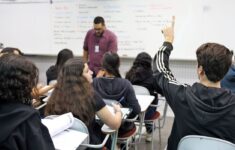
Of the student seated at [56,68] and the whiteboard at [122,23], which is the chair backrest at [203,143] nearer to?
the student seated at [56,68]

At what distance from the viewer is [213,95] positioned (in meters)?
1.49

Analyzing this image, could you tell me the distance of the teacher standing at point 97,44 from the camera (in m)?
4.41

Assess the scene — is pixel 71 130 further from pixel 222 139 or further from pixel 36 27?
pixel 36 27

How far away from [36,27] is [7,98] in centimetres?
412

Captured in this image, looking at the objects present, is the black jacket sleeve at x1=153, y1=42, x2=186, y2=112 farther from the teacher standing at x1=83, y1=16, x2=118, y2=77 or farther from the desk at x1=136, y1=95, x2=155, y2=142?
the teacher standing at x1=83, y1=16, x2=118, y2=77

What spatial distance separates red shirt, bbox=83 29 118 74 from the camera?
14.6 feet

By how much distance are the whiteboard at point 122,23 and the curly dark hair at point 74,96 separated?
104 inches

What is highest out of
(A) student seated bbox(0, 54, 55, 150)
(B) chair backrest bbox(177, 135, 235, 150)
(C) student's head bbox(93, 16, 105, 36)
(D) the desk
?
(C) student's head bbox(93, 16, 105, 36)

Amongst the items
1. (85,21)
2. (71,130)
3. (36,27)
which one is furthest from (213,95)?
(36,27)

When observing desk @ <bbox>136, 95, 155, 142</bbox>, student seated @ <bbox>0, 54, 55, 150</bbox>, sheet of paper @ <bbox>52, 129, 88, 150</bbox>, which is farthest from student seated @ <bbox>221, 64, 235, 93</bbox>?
student seated @ <bbox>0, 54, 55, 150</bbox>

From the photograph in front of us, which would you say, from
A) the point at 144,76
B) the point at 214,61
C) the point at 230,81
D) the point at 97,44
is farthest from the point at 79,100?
the point at 97,44

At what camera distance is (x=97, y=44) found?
4.52 metres

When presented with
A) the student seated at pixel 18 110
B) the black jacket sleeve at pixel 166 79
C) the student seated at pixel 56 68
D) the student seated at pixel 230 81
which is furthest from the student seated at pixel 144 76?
the student seated at pixel 18 110

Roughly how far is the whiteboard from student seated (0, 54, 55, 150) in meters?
3.40
